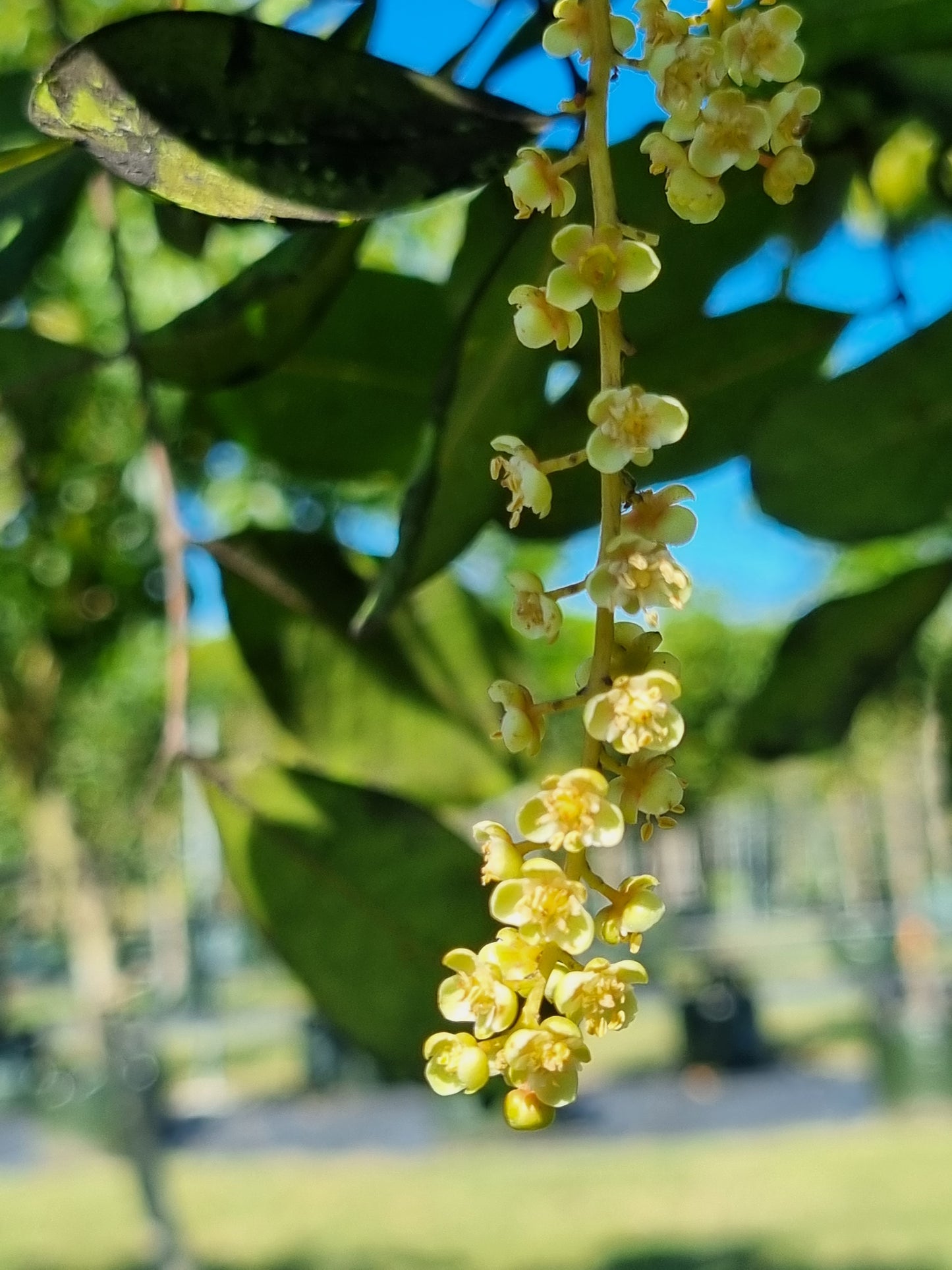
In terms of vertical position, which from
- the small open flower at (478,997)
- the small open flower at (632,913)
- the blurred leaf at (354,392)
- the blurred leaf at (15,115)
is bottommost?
the small open flower at (478,997)

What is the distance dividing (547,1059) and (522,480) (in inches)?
5.2

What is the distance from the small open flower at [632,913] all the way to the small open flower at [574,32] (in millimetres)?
201

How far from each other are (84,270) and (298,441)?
10.3 ft

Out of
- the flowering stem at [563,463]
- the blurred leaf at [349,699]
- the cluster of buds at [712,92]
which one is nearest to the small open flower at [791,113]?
the cluster of buds at [712,92]

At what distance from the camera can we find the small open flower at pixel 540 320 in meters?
0.33

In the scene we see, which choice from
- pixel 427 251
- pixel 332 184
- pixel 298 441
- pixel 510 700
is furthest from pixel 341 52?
pixel 427 251

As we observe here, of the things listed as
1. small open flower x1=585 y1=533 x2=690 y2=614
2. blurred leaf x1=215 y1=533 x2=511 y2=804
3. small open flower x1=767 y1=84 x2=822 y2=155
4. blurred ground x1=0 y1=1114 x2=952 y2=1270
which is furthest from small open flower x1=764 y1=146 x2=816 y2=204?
blurred ground x1=0 y1=1114 x2=952 y2=1270

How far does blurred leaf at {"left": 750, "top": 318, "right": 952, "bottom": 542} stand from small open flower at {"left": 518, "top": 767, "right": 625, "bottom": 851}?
316 millimetres

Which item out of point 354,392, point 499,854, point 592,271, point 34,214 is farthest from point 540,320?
point 354,392

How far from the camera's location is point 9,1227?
5152mm

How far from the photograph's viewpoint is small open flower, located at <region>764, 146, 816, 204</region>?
14.0 inches

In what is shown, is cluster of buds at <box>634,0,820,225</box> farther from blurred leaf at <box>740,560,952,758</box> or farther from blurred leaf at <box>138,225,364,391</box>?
blurred leaf at <box>740,560,952,758</box>

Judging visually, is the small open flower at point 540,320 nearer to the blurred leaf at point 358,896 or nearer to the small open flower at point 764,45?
the small open flower at point 764,45

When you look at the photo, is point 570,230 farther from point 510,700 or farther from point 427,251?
A: point 427,251
